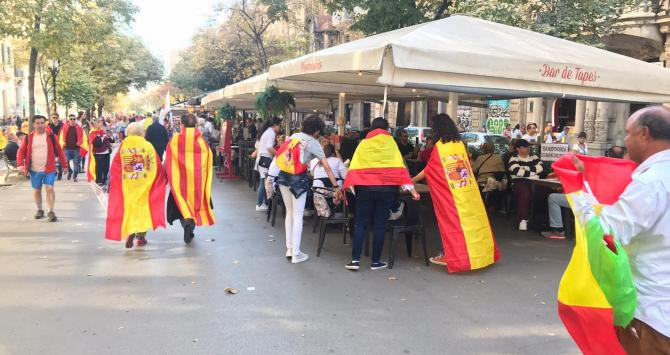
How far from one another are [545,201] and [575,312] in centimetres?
606

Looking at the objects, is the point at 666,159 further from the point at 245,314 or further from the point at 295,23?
the point at 295,23

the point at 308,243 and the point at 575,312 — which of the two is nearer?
the point at 575,312

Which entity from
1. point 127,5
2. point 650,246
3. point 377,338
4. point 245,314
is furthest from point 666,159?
point 127,5

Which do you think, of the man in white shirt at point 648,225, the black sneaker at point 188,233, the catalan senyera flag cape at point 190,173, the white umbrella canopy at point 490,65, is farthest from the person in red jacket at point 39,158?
the man in white shirt at point 648,225

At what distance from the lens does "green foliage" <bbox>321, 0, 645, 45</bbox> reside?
11.7 m

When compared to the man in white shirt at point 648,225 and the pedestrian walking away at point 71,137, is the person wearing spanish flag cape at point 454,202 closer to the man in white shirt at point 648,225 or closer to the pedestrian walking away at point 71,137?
the man in white shirt at point 648,225

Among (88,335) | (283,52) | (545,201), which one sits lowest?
(88,335)

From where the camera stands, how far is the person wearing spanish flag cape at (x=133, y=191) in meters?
6.33

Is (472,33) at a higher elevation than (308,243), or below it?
higher

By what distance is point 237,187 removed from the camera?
12.3 m

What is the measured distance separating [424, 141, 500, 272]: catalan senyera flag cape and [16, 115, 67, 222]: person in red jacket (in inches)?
234

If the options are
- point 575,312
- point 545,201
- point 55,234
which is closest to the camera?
point 575,312

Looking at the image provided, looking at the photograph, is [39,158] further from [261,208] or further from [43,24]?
[43,24]

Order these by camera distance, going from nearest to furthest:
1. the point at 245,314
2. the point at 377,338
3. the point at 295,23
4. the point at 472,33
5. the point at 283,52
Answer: the point at 377,338
the point at 245,314
the point at 472,33
the point at 295,23
the point at 283,52
